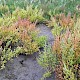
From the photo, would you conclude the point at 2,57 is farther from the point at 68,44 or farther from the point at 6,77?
the point at 68,44

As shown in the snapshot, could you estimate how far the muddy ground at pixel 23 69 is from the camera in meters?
3.95

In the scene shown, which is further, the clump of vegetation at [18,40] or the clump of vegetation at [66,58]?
the clump of vegetation at [18,40]

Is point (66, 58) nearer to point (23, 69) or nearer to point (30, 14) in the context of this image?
point (23, 69)

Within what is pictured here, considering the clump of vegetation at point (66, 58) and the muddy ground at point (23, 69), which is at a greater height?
the clump of vegetation at point (66, 58)

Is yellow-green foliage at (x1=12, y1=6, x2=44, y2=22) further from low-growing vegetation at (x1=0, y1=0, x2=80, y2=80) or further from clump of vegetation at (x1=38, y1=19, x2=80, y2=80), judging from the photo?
clump of vegetation at (x1=38, y1=19, x2=80, y2=80)

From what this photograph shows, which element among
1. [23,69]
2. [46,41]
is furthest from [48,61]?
[46,41]

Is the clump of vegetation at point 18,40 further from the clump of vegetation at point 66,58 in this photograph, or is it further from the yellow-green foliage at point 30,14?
the yellow-green foliage at point 30,14

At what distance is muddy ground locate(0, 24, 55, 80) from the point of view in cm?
395

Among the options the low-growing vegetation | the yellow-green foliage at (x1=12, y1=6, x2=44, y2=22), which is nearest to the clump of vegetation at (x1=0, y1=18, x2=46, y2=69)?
the low-growing vegetation

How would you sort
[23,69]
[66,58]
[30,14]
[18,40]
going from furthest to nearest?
[30,14], [18,40], [23,69], [66,58]

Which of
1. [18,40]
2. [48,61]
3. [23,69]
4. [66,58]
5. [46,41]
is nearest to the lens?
[66,58]

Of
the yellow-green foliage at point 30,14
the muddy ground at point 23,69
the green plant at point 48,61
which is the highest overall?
the yellow-green foliage at point 30,14

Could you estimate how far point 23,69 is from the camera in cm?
410

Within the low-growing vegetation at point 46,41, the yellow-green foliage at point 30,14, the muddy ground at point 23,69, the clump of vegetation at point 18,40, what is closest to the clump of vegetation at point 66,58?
the low-growing vegetation at point 46,41
